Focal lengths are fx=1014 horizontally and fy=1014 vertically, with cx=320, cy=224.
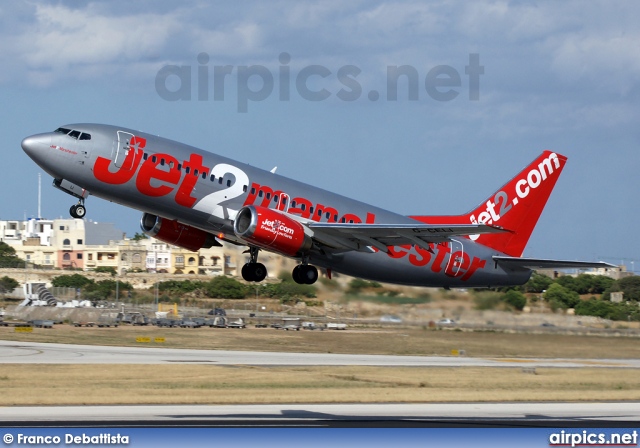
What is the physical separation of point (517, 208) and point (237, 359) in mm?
24709

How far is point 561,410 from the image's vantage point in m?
46.8

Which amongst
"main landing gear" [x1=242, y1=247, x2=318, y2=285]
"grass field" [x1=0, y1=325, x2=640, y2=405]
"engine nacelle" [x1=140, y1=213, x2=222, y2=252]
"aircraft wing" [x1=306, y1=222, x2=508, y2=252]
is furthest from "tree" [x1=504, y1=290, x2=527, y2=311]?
"engine nacelle" [x1=140, y1=213, x2=222, y2=252]

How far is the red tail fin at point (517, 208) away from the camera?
164 feet

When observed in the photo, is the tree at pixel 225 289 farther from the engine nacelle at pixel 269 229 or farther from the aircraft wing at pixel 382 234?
the engine nacelle at pixel 269 229

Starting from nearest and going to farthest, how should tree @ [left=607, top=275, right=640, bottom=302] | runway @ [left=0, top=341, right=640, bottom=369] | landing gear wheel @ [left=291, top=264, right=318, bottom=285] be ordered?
landing gear wheel @ [left=291, top=264, right=318, bottom=285] < runway @ [left=0, top=341, right=640, bottom=369] < tree @ [left=607, top=275, right=640, bottom=302]

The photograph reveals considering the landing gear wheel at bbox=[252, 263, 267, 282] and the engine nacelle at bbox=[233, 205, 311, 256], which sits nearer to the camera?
the engine nacelle at bbox=[233, 205, 311, 256]

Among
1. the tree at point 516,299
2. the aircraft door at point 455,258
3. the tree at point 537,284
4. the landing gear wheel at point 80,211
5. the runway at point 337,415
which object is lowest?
the runway at point 337,415

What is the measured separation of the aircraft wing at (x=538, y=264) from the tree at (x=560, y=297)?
10.2 m

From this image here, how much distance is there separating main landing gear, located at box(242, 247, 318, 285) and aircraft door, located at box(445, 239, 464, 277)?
6.96 metres

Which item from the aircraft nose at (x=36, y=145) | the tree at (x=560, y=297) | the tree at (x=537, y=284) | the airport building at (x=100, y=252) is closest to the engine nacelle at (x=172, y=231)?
the aircraft nose at (x=36, y=145)

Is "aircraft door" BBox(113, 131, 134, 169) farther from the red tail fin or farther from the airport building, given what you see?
the airport building

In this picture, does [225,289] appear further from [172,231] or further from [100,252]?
[100,252]

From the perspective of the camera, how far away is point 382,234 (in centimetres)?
4150

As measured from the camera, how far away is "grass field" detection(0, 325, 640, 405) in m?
48.6
